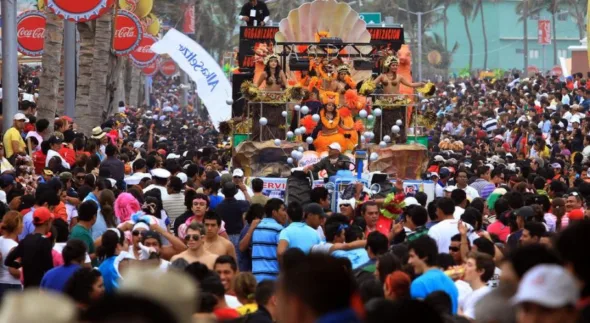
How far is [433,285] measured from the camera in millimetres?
9164

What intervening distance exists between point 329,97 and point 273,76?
113 cm

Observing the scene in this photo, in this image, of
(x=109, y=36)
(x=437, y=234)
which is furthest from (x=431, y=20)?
(x=437, y=234)

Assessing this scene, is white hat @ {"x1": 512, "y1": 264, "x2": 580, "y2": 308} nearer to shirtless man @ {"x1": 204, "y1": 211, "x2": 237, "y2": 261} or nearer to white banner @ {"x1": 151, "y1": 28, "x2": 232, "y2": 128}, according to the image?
shirtless man @ {"x1": 204, "y1": 211, "x2": 237, "y2": 261}

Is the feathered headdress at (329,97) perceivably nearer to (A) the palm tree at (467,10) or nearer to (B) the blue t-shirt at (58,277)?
(B) the blue t-shirt at (58,277)

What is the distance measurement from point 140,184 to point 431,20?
338 ft

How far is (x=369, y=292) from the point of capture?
8867 millimetres

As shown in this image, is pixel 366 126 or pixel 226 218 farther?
pixel 366 126

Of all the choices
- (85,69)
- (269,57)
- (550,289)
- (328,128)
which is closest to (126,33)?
(85,69)

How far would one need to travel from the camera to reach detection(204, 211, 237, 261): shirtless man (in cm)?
1217

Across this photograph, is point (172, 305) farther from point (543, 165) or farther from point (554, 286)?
point (543, 165)

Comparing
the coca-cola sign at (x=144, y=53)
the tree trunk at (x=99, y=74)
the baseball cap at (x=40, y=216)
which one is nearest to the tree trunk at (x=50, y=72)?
the tree trunk at (x=99, y=74)

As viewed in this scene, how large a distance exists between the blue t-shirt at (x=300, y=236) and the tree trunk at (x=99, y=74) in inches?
653

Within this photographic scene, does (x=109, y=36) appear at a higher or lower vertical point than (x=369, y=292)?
higher

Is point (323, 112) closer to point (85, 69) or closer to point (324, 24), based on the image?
point (324, 24)
